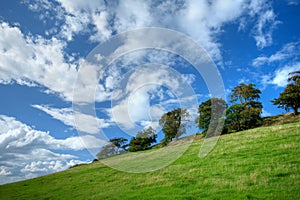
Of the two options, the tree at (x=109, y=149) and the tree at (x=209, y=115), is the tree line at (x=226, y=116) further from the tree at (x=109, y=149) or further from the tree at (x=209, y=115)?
the tree at (x=109, y=149)

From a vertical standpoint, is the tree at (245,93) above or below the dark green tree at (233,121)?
above

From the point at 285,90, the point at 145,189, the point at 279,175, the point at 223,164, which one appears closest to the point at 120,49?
the point at 145,189

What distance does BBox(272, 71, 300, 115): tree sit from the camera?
2087 inches

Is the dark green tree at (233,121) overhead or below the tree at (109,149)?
overhead

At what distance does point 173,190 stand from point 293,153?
7974 mm

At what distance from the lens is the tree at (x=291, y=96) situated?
5300cm

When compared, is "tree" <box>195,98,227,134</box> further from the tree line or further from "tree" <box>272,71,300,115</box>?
"tree" <box>272,71,300,115</box>

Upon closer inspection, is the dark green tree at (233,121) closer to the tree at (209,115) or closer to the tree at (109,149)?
A: the tree at (209,115)

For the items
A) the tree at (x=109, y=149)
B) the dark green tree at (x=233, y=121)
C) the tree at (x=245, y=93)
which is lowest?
the tree at (x=109, y=149)

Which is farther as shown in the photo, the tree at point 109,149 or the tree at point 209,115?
the tree at point 209,115

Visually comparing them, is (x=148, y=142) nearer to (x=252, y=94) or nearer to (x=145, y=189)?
(x=252, y=94)

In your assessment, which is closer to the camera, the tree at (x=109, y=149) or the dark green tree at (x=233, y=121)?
the tree at (x=109, y=149)

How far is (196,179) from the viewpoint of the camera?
12688 millimetres

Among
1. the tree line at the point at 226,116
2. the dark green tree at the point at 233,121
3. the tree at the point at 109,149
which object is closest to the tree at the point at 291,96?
the tree line at the point at 226,116
